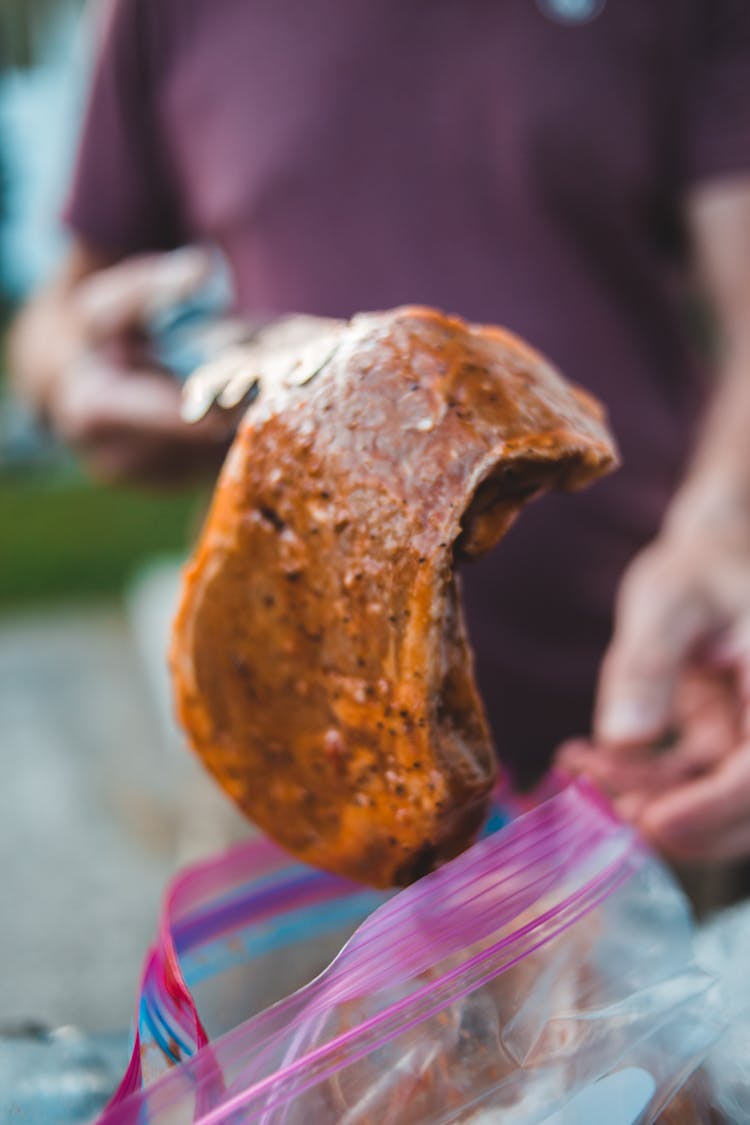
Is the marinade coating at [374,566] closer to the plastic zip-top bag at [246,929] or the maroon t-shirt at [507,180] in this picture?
the plastic zip-top bag at [246,929]

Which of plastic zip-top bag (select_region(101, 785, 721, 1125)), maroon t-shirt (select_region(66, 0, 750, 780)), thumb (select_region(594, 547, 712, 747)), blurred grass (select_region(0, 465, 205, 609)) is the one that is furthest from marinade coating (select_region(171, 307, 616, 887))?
blurred grass (select_region(0, 465, 205, 609))

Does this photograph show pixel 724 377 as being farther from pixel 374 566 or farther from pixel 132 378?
pixel 374 566

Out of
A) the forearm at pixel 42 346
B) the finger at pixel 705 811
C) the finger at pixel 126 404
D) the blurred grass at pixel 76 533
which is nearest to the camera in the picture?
the finger at pixel 705 811

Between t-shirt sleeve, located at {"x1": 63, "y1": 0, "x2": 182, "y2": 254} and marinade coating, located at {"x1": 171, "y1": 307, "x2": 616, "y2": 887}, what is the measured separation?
3.25 ft

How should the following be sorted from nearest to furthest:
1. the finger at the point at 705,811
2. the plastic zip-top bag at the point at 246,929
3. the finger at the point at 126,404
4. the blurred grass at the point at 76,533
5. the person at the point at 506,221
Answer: the plastic zip-top bag at the point at 246,929, the finger at the point at 705,811, the finger at the point at 126,404, the person at the point at 506,221, the blurred grass at the point at 76,533

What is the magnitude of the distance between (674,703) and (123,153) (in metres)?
1.15

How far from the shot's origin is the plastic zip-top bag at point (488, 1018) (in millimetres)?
482

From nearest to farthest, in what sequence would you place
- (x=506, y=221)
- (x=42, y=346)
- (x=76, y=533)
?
1. (x=506, y=221)
2. (x=42, y=346)
3. (x=76, y=533)

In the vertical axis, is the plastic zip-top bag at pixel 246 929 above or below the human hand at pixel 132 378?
below

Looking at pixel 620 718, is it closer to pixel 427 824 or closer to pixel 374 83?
pixel 427 824

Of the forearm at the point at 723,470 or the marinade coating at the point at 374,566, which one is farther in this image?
the forearm at the point at 723,470

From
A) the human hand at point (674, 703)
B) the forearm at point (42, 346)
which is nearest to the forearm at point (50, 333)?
the forearm at point (42, 346)

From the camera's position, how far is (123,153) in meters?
1.38

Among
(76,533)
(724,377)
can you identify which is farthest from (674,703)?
(76,533)
